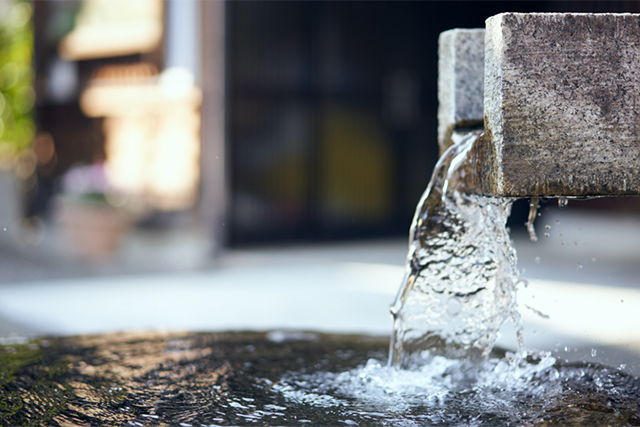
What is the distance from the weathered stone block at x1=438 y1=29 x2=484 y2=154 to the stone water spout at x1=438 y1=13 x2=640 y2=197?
1.42ft

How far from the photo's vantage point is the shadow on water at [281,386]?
1.48 metres

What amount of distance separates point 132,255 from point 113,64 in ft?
10.4

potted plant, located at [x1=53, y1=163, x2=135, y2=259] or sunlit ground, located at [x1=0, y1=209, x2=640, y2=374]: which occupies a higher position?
potted plant, located at [x1=53, y1=163, x2=135, y2=259]

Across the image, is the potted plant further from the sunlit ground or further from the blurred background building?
the sunlit ground

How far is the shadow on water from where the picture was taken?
1477mm

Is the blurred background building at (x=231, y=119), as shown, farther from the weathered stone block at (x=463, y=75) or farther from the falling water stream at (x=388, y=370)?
the weathered stone block at (x=463, y=75)

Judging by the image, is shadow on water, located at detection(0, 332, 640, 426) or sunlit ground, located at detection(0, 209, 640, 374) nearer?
shadow on water, located at detection(0, 332, 640, 426)

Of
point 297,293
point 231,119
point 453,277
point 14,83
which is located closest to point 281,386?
point 453,277

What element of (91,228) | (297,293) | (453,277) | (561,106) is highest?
(561,106)

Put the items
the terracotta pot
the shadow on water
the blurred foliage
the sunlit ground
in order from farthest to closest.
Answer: the blurred foliage, the terracotta pot, the sunlit ground, the shadow on water

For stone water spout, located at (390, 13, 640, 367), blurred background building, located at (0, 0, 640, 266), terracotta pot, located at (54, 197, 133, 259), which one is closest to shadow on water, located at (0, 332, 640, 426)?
stone water spout, located at (390, 13, 640, 367)

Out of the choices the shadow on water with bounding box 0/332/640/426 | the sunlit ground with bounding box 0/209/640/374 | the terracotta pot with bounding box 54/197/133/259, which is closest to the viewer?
the shadow on water with bounding box 0/332/640/426

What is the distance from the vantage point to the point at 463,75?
2061mm

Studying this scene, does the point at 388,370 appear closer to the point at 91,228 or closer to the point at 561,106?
the point at 561,106
